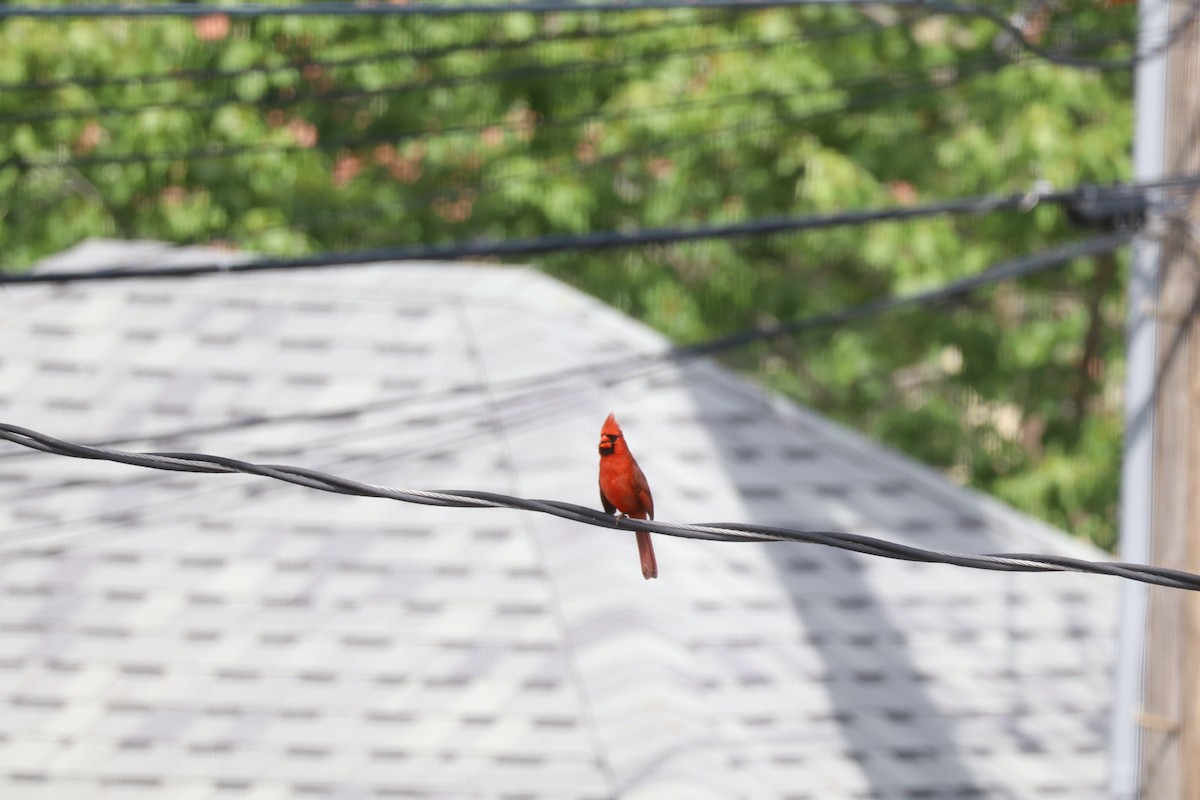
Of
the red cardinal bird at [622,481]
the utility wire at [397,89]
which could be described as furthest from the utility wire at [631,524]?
the utility wire at [397,89]

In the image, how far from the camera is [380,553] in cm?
736

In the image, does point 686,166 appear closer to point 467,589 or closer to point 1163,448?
point 467,589

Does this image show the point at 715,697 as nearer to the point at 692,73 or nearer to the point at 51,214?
the point at 692,73

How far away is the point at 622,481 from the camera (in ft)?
14.2

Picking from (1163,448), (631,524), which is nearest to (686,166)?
(1163,448)

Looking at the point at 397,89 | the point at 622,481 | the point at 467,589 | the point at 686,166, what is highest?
the point at 397,89

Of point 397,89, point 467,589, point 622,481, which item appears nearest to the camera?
point 622,481

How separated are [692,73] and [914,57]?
1986mm

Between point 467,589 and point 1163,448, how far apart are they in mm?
3248

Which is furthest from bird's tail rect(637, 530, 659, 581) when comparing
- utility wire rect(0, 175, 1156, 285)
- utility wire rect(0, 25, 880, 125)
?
utility wire rect(0, 25, 880, 125)

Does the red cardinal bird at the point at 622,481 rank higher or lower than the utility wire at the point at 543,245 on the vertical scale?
lower

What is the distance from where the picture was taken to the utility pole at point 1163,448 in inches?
219

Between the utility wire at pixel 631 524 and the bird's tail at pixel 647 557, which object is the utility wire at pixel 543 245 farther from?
the utility wire at pixel 631 524

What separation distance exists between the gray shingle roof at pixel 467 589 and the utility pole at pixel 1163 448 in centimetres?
152
